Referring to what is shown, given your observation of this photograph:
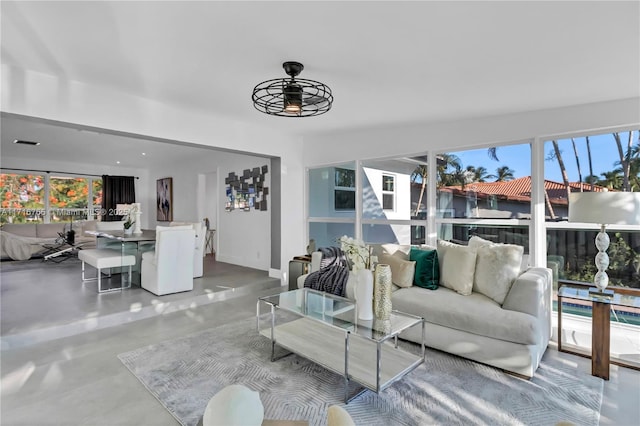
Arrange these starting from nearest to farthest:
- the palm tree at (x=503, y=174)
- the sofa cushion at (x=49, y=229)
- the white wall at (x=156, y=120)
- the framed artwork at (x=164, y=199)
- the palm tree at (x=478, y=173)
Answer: the white wall at (x=156, y=120)
the palm tree at (x=503, y=174)
the palm tree at (x=478, y=173)
the sofa cushion at (x=49, y=229)
the framed artwork at (x=164, y=199)

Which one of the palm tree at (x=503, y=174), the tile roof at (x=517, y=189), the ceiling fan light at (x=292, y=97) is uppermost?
the ceiling fan light at (x=292, y=97)

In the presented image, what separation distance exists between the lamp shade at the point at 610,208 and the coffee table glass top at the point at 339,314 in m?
1.60

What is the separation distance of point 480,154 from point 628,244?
67.8 inches

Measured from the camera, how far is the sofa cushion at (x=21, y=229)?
7250 mm

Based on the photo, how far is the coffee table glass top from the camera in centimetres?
227

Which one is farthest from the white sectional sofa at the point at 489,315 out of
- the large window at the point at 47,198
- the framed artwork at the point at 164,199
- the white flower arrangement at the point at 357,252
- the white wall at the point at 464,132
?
the large window at the point at 47,198

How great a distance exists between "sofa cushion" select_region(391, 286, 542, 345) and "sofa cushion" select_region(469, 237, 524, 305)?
0.30 feet

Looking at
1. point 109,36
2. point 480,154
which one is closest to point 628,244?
point 480,154

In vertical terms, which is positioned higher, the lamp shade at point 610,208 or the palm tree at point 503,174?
the palm tree at point 503,174

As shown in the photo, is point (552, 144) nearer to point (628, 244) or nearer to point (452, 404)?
point (628, 244)

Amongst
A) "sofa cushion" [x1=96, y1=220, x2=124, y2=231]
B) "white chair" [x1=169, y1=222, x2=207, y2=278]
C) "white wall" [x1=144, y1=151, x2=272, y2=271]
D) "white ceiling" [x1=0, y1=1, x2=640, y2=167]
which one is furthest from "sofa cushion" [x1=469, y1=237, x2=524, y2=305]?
"sofa cushion" [x1=96, y1=220, x2=124, y2=231]

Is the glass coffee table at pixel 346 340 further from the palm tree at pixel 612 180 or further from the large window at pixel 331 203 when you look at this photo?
the palm tree at pixel 612 180

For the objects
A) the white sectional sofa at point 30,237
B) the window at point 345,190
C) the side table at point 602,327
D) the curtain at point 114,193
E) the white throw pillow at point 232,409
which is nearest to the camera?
the white throw pillow at point 232,409

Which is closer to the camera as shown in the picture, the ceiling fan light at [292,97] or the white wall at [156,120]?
the ceiling fan light at [292,97]
